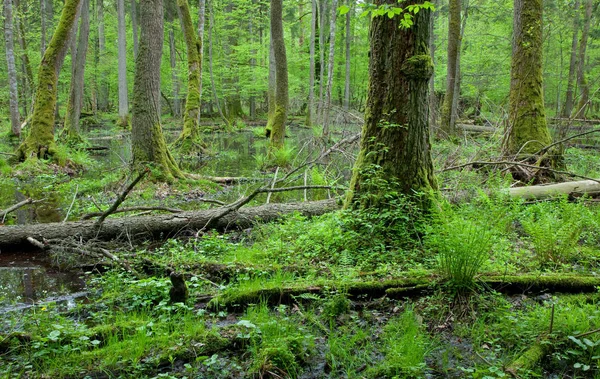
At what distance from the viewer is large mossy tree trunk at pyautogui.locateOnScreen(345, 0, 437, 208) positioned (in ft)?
15.7

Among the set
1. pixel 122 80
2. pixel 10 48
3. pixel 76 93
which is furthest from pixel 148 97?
pixel 122 80

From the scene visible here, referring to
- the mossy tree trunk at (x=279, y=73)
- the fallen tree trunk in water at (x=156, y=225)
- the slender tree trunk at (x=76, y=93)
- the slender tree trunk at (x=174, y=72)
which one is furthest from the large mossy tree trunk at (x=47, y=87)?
the slender tree trunk at (x=174, y=72)

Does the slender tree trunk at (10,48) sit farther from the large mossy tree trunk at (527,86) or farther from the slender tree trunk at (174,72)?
the large mossy tree trunk at (527,86)

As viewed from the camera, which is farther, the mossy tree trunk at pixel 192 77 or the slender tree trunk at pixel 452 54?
the mossy tree trunk at pixel 192 77

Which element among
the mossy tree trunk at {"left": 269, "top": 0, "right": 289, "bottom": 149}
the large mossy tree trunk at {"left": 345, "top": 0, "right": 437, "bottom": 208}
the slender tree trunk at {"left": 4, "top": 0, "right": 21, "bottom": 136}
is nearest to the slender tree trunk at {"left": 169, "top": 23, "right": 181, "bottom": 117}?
the slender tree trunk at {"left": 4, "top": 0, "right": 21, "bottom": 136}

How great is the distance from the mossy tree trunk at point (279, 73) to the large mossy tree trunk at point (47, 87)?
596 cm

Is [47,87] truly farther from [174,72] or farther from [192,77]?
[174,72]

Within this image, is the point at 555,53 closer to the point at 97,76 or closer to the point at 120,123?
the point at 120,123

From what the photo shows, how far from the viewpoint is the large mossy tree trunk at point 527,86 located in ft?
28.0

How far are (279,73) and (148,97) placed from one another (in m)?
5.07

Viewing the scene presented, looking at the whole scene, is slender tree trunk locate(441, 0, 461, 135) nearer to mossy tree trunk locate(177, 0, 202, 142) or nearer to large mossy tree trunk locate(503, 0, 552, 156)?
large mossy tree trunk locate(503, 0, 552, 156)

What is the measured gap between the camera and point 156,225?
6.20 m

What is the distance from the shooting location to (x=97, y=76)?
3375 cm

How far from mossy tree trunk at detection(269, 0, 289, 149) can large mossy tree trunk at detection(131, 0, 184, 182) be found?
4409 mm
